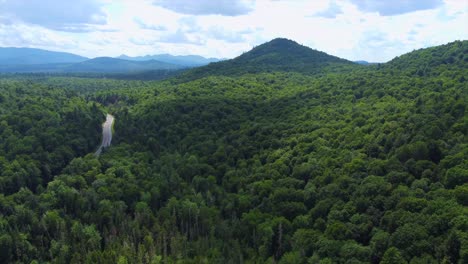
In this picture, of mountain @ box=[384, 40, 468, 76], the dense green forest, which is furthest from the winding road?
mountain @ box=[384, 40, 468, 76]

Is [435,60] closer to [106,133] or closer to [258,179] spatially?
[258,179]

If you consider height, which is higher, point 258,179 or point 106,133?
point 106,133

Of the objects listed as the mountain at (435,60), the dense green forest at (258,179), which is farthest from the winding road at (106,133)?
the mountain at (435,60)

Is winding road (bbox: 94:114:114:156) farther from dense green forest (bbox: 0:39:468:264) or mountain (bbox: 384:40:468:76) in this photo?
mountain (bbox: 384:40:468:76)

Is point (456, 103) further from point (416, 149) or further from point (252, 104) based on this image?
point (252, 104)

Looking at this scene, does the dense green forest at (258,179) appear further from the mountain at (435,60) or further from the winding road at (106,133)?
the winding road at (106,133)

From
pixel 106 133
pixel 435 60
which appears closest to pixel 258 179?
pixel 106 133
